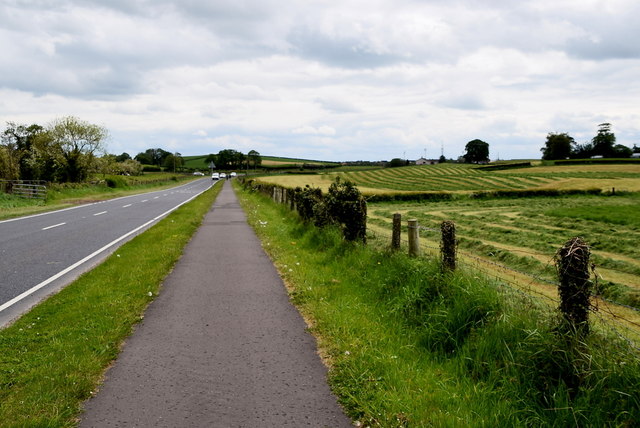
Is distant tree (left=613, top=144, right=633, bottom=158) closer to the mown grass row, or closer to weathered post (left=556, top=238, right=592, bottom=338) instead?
the mown grass row

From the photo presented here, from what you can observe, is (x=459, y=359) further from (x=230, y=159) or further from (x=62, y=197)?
(x=230, y=159)

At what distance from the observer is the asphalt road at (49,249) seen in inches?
328

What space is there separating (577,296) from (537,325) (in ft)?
2.10

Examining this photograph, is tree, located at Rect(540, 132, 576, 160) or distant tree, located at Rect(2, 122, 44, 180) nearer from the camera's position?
distant tree, located at Rect(2, 122, 44, 180)

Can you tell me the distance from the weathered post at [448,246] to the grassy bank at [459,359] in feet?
0.70

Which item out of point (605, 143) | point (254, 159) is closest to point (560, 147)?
point (605, 143)

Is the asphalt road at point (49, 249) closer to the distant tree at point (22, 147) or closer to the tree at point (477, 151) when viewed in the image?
the distant tree at point (22, 147)

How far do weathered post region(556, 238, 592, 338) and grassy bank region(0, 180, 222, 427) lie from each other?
4.57m

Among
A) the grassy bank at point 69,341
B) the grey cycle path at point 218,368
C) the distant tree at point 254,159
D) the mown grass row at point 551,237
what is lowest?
the mown grass row at point 551,237

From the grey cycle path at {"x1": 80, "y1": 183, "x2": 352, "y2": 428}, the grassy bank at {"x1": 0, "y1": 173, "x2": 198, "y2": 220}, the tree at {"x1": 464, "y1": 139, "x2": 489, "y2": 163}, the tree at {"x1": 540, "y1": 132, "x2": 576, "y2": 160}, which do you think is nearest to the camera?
the grey cycle path at {"x1": 80, "y1": 183, "x2": 352, "y2": 428}

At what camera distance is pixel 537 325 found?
15.2 feet

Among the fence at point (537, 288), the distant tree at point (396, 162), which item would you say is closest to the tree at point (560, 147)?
the distant tree at point (396, 162)

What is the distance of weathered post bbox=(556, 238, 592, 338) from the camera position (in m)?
4.09

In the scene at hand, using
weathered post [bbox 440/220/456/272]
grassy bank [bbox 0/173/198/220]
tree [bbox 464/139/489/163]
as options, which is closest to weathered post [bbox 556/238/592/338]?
weathered post [bbox 440/220/456/272]
